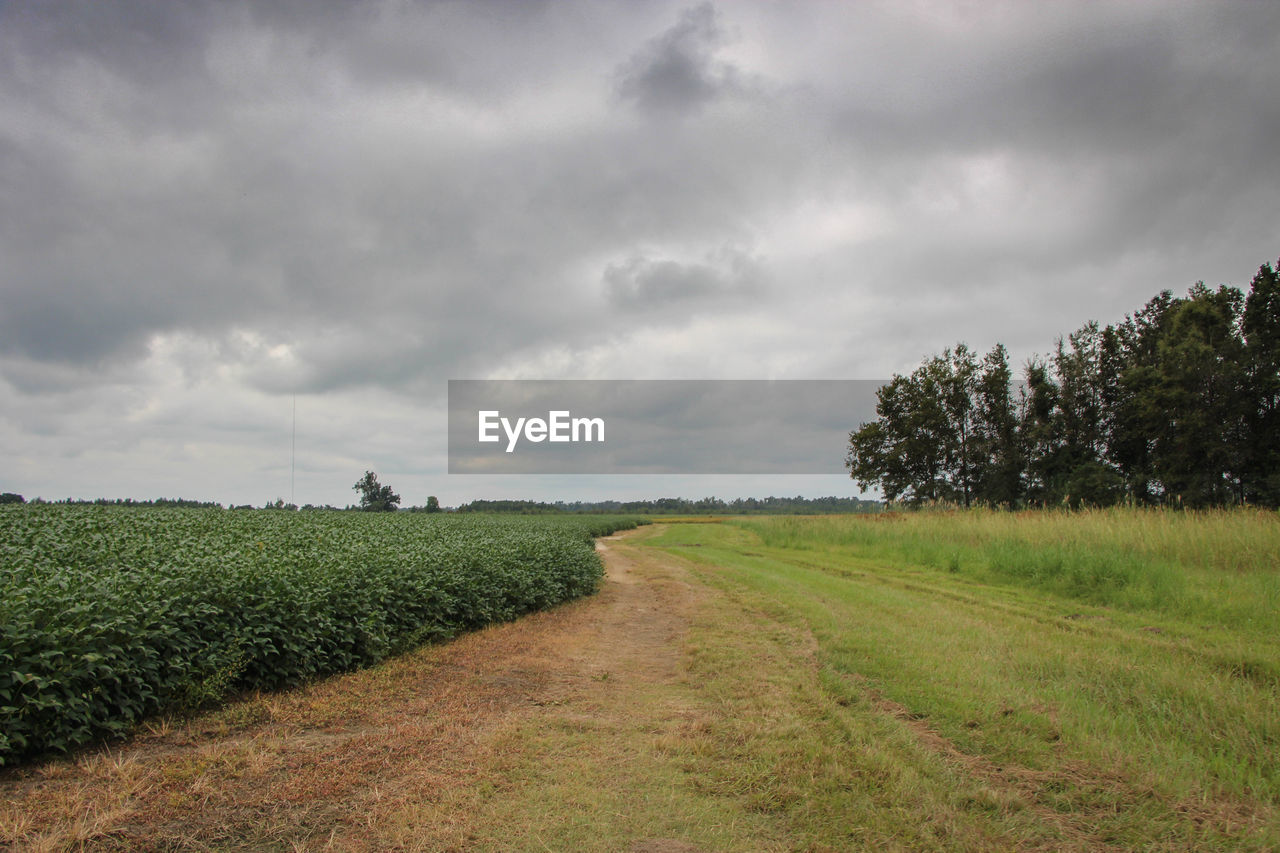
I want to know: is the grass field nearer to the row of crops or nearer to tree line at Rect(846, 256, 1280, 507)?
the row of crops

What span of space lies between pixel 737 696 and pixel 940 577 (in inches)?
432

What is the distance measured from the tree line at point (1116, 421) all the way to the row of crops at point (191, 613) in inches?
838

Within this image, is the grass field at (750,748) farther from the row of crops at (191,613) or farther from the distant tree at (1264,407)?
the distant tree at (1264,407)

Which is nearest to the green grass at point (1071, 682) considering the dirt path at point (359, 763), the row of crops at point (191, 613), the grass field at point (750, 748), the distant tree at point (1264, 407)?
the grass field at point (750, 748)

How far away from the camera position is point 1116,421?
132 ft

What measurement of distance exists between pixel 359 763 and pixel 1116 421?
1859 inches

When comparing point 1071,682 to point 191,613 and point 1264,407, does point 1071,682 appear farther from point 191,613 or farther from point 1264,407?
point 1264,407

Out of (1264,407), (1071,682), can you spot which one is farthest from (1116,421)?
(1071,682)

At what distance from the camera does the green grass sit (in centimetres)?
409

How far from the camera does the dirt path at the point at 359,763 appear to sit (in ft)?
12.9

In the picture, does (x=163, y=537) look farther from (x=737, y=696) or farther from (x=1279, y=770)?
(x=1279, y=770)

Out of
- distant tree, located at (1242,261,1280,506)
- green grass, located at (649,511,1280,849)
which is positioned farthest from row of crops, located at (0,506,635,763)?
distant tree, located at (1242,261,1280,506)

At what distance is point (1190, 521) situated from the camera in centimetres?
1410

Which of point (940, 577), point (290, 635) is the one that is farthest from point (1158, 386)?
point (290, 635)
